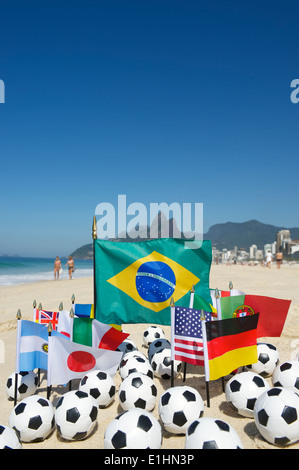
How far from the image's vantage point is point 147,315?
764cm

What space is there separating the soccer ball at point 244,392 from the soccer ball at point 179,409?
746 millimetres

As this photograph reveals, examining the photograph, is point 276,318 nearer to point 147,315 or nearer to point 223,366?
point 223,366

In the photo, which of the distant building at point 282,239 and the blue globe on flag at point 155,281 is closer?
the blue globe on flag at point 155,281

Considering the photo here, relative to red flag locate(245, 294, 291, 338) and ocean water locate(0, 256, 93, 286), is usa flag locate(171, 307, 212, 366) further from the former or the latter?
ocean water locate(0, 256, 93, 286)

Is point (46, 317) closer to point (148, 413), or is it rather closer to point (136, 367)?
point (136, 367)

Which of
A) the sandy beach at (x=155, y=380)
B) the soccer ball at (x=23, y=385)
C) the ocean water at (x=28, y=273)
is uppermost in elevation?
the soccer ball at (x=23, y=385)

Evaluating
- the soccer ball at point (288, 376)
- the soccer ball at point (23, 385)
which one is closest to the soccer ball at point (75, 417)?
the soccer ball at point (23, 385)

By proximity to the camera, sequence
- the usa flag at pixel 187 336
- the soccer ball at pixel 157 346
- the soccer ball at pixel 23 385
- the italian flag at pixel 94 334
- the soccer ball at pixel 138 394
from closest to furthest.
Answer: the soccer ball at pixel 138 394
the usa flag at pixel 187 336
the soccer ball at pixel 23 385
the italian flag at pixel 94 334
the soccer ball at pixel 157 346

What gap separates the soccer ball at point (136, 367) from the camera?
7223 mm

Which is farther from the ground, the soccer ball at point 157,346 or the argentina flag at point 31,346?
the argentina flag at point 31,346

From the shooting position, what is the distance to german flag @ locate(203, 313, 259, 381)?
6.25 m

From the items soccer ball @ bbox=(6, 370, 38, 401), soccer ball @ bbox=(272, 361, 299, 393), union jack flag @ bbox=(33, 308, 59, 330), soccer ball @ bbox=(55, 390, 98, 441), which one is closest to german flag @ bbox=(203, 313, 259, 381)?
soccer ball @ bbox=(272, 361, 299, 393)

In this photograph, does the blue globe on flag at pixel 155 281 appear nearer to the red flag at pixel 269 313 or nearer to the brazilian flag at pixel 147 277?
the brazilian flag at pixel 147 277
